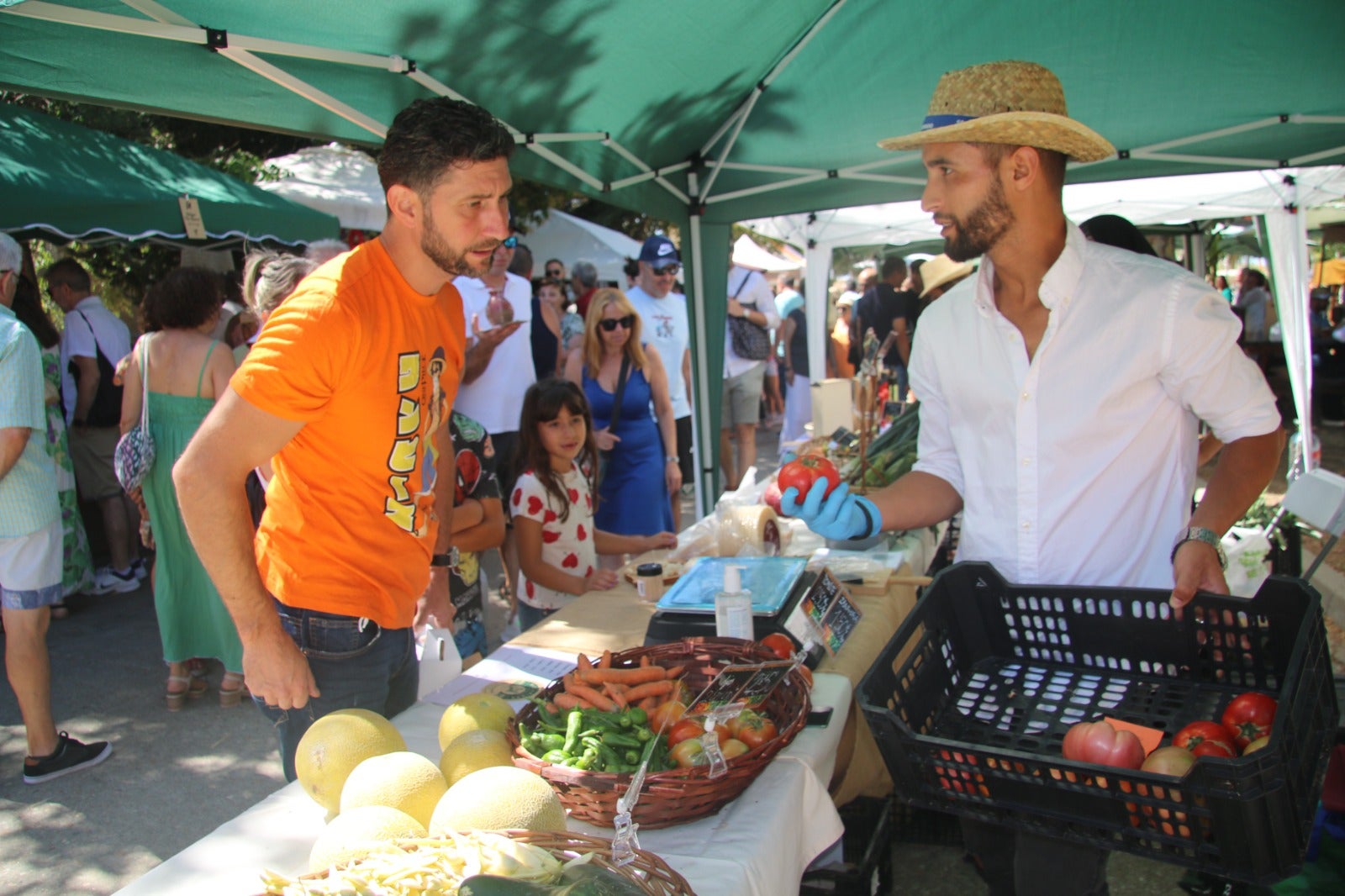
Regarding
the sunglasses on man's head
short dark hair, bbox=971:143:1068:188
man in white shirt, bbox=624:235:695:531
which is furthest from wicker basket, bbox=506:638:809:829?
man in white shirt, bbox=624:235:695:531

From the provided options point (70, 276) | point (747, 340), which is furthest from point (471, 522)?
point (747, 340)

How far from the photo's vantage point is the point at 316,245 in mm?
3203

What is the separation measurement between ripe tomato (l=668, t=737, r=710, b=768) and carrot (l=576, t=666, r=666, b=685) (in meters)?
0.26

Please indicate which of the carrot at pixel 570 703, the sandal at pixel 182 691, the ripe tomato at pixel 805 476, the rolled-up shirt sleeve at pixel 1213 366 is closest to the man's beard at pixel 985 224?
the rolled-up shirt sleeve at pixel 1213 366

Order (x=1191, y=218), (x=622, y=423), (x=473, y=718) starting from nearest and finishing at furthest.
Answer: (x=473, y=718), (x=622, y=423), (x=1191, y=218)

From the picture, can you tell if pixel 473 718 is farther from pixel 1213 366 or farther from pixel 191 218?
Answer: pixel 191 218

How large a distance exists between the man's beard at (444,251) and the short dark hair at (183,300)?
2.75 meters

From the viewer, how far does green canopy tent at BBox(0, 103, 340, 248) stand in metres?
6.01

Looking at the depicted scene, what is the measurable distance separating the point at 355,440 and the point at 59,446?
379cm

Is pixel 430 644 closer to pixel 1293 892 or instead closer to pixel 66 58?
pixel 66 58

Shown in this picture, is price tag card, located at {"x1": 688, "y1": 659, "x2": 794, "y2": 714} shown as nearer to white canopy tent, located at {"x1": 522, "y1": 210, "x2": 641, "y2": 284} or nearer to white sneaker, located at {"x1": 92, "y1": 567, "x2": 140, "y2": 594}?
white sneaker, located at {"x1": 92, "y1": 567, "x2": 140, "y2": 594}

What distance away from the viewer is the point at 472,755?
164 cm

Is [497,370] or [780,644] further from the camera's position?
[497,370]

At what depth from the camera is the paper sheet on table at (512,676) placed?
2.26 meters
